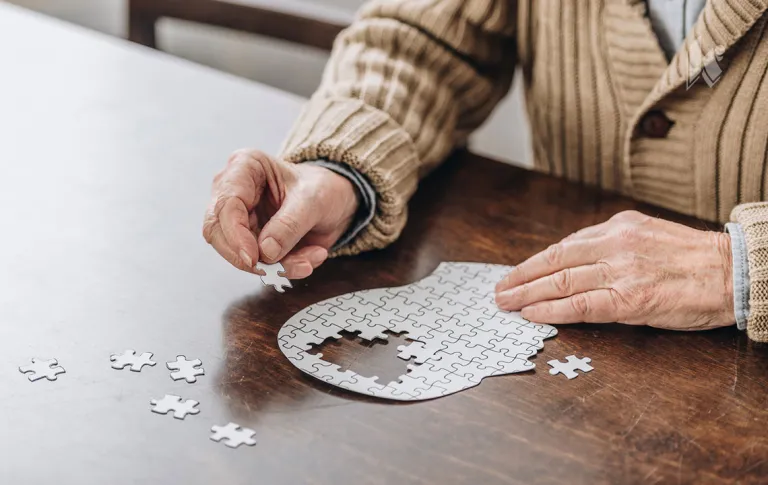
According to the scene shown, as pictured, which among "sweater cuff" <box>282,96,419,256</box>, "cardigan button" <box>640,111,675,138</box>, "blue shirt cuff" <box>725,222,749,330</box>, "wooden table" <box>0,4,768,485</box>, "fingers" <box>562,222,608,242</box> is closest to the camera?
"wooden table" <box>0,4,768,485</box>

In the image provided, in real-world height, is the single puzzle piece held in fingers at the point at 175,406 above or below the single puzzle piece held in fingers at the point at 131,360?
above

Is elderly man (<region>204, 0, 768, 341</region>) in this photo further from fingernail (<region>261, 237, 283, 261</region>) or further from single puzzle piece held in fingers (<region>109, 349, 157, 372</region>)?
single puzzle piece held in fingers (<region>109, 349, 157, 372</region>)

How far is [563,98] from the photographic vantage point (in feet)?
5.63

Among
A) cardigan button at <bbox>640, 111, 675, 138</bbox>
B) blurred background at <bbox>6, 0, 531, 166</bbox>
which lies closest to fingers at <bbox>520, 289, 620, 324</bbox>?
cardigan button at <bbox>640, 111, 675, 138</bbox>

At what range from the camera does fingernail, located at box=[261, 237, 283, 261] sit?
122 cm

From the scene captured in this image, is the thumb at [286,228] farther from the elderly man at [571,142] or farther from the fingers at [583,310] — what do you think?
the fingers at [583,310]

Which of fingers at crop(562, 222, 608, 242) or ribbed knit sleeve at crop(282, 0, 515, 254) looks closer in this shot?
fingers at crop(562, 222, 608, 242)

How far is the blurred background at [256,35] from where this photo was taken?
86.4 inches

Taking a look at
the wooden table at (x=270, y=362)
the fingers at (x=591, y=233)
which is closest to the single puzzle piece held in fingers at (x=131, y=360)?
the wooden table at (x=270, y=362)

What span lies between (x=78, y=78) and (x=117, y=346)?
104 centimetres

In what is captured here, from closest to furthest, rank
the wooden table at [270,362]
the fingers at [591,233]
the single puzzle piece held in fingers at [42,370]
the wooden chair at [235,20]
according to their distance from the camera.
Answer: the wooden table at [270,362] < the single puzzle piece held in fingers at [42,370] < the fingers at [591,233] < the wooden chair at [235,20]

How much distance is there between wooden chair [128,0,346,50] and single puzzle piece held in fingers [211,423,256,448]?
1319 millimetres

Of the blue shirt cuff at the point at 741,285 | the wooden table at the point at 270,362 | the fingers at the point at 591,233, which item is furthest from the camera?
the fingers at the point at 591,233

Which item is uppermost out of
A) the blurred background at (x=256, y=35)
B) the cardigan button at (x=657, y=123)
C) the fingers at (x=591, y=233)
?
the cardigan button at (x=657, y=123)
